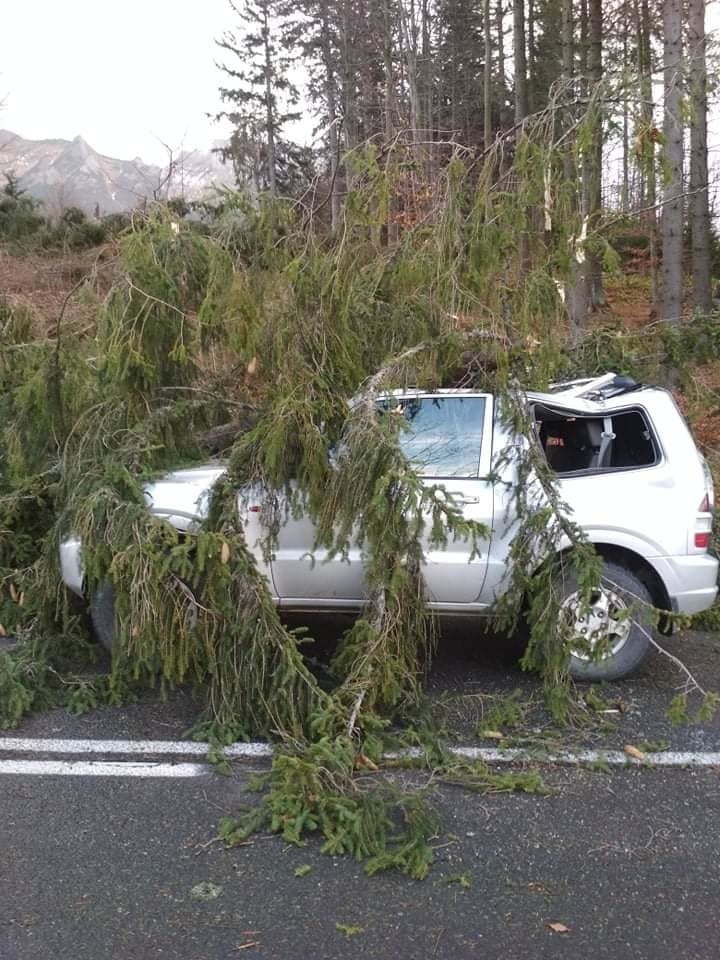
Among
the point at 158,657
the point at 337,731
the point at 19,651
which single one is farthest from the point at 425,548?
the point at 19,651

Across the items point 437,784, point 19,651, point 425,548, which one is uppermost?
point 425,548

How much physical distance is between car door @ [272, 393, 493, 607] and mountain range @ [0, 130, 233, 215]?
191cm

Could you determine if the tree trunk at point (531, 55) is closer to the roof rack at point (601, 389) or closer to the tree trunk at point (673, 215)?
the tree trunk at point (673, 215)

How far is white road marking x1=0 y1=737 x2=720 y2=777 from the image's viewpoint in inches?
161

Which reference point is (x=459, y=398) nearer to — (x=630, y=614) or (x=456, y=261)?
(x=456, y=261)

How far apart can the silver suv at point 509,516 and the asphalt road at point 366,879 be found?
1.01m

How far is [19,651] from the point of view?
5.00 meters

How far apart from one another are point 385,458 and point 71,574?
210 centimetres

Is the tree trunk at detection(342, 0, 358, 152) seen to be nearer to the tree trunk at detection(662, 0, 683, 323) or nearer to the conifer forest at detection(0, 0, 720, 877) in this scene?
the tree trunk at detection(662, 0, 683, 323)

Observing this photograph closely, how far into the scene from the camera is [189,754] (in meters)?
4.25

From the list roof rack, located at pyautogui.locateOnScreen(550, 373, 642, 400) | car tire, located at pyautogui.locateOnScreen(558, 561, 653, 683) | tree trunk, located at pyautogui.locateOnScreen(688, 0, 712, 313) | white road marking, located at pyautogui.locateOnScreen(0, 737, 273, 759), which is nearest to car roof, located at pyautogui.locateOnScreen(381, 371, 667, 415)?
roof rack, located at pyautogui.locateOnScreen(550, 373, 642, 400)

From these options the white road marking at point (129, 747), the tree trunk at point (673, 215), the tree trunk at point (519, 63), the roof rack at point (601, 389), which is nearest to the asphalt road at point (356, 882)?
the white road marking at point (129, 747)

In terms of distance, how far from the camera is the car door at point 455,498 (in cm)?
496

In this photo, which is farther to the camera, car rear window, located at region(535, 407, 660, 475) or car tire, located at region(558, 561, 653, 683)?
car rear window, located at region(535, 407, 660, 475)
